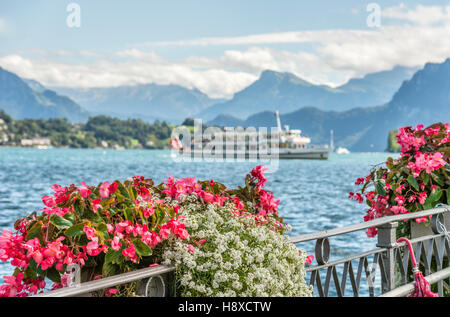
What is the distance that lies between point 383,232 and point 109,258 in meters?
2.12

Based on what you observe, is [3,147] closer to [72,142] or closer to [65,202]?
[72,142]

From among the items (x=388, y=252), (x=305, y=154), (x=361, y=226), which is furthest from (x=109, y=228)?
(x=305, y=154)

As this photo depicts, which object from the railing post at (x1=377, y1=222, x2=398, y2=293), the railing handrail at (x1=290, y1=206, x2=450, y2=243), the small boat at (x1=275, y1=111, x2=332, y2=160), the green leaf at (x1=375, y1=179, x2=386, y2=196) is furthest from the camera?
the small boat at (x1=275, y1=111, x2=332, y2=160)

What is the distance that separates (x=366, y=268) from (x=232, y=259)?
186cm

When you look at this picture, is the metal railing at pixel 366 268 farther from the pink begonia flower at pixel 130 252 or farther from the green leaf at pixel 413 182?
the green leaf at pixel 413 182

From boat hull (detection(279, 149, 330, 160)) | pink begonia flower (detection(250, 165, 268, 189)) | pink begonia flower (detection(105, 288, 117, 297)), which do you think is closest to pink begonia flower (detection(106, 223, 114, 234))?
pink begonia flower (detection(105, 288, 117, 297))

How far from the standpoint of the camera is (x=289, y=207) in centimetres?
3278

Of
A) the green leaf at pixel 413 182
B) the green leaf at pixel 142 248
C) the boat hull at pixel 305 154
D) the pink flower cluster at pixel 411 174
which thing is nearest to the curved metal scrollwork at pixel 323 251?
the green leaf at pixel 142 248

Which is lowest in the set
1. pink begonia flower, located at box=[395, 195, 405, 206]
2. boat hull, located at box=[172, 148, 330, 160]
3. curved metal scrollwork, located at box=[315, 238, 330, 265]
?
boat hull, located at box=[172, 148, 330, 160]

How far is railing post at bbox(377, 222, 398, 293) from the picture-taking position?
3393 millimetres

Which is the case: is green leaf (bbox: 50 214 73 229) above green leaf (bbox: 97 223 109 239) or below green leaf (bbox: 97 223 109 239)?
above

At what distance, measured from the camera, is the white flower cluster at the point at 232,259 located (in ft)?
6.75

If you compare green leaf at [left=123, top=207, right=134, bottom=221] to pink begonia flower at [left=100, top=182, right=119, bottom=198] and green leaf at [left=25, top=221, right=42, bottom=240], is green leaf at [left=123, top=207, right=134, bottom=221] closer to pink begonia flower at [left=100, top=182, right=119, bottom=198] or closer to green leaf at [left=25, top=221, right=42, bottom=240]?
pink begonia flower at [left=100, top=182, right=119, bottom=198]

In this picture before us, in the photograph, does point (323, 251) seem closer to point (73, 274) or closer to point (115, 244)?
point (115, 244)
